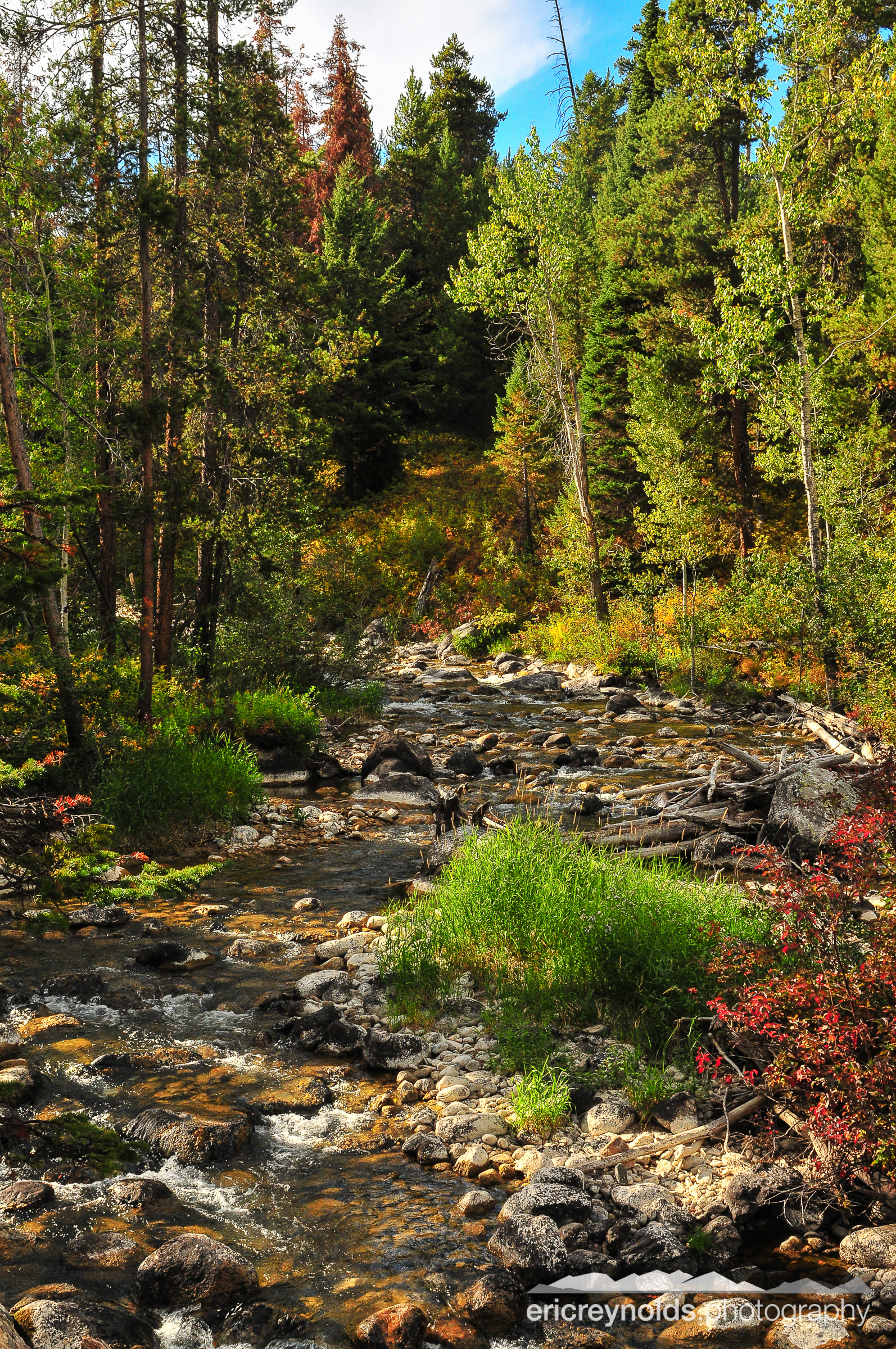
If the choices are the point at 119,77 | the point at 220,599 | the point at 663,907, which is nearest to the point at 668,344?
the point at 220,599

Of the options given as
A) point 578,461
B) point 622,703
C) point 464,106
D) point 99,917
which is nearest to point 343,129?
point 464,106

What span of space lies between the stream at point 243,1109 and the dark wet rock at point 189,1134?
0.21ft

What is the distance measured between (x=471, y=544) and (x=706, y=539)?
53.2 feet

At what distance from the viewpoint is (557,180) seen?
27250 millimetres

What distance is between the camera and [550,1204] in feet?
15.5

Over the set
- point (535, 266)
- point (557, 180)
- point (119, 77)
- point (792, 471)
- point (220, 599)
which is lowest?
point (220, 599)

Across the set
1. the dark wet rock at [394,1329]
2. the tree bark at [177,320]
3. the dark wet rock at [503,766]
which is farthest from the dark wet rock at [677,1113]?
the dark wet rock at [503,766]

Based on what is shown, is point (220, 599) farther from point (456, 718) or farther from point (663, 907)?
point (663, 907)

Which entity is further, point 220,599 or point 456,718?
point 456,718

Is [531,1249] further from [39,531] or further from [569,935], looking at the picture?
[39,531]

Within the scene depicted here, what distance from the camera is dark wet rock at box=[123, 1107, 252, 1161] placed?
541 centimetres

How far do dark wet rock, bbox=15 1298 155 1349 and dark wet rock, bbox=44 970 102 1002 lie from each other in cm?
366

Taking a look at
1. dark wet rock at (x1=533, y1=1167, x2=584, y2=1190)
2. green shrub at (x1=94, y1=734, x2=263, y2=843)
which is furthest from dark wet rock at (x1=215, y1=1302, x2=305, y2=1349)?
green shrub at (x1=94, y1=734, x2=263, y2=843)

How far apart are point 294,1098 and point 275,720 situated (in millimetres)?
10294
